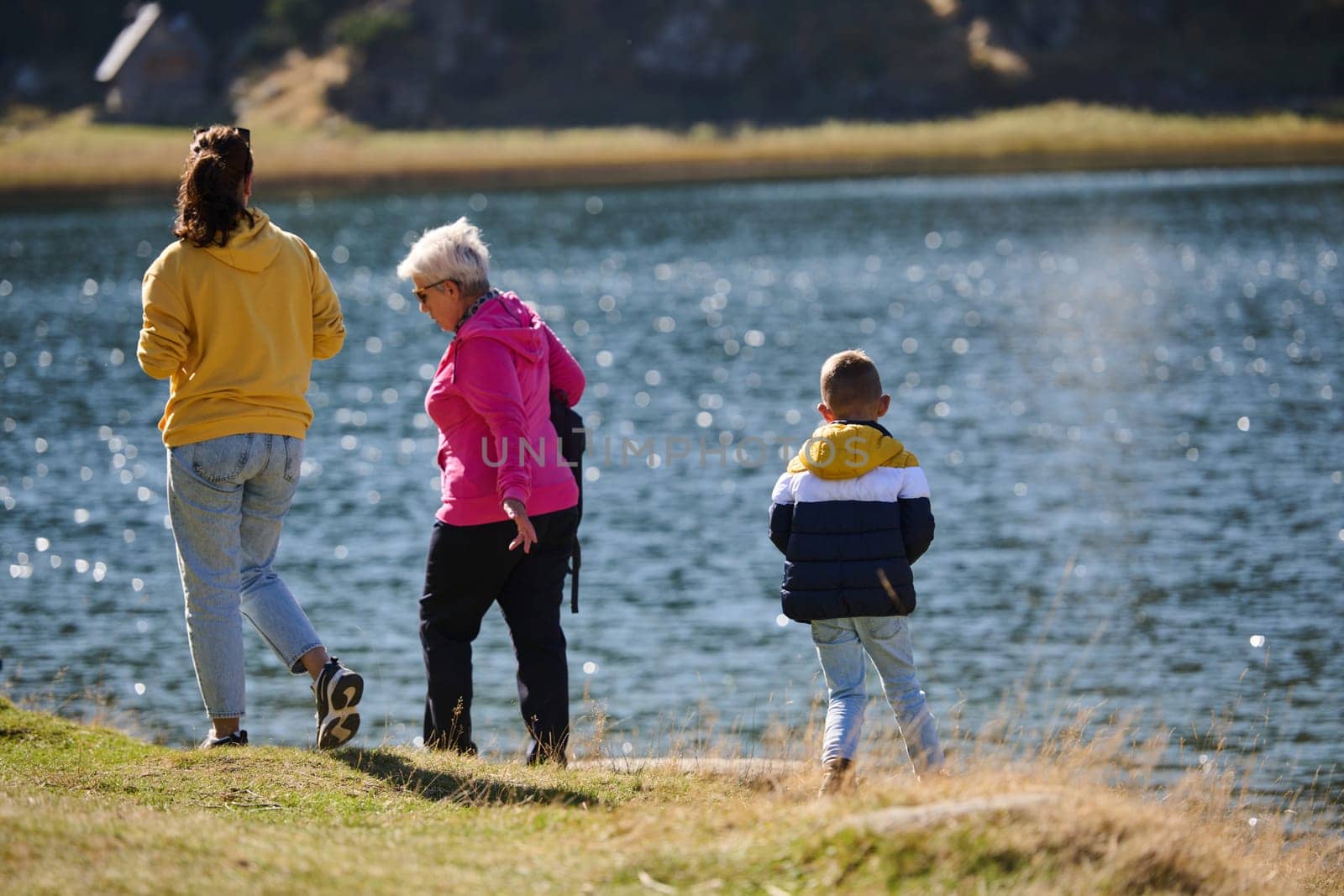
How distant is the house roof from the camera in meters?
108

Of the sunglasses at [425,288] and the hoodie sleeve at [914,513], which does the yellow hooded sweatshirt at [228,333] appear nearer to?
the sunglasses at [425,288]

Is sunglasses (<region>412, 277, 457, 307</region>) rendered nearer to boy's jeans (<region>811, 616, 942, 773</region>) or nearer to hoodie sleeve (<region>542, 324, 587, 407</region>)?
hoodie sleeve (<region>542, 324, 587, 407</region>)

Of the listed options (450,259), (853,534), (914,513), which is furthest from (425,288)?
(914,513)

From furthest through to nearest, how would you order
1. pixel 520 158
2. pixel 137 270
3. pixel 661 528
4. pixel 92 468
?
1. pixel 520 158
2. pixel 137 270
3. pixel 92 468
4. pixel 661 528

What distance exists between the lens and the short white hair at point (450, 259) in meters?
6.21

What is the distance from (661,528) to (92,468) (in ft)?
31.9

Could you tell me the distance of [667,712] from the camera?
471 inches

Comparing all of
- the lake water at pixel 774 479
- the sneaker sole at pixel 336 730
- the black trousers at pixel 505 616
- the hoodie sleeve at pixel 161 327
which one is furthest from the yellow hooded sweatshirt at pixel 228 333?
the lake water at pixel 774 479

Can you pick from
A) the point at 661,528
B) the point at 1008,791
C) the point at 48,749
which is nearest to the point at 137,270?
the point at 661,528

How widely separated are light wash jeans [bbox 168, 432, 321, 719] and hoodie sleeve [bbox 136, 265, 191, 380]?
36cm

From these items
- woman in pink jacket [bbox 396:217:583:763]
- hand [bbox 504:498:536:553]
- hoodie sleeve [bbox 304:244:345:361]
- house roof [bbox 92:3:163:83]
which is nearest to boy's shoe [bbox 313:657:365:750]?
woman in pink jacket [bbox 396:217:583:763]

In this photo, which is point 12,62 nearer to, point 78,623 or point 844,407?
point 78,623

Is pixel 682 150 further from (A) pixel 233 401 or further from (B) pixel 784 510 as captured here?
(B) pixel 784 510

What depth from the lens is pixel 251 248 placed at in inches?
240
